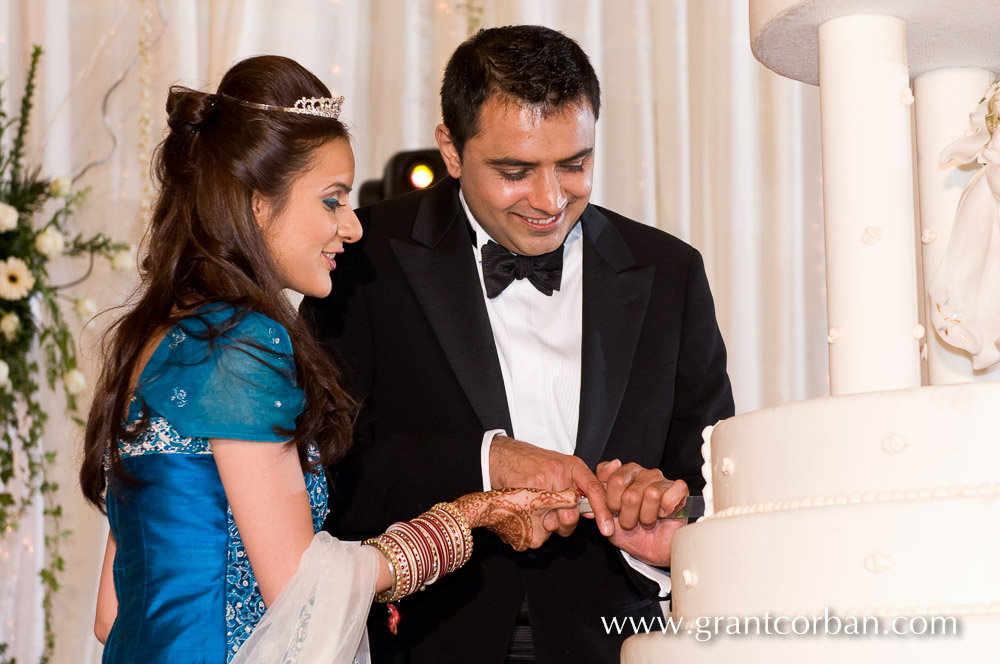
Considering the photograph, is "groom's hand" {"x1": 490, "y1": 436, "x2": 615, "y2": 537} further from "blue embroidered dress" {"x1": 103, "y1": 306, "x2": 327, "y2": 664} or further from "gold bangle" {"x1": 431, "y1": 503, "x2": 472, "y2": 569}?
"blue embroidered dress" {"x1": 103, "y1": 306, "x2": 327, "y2": 664}

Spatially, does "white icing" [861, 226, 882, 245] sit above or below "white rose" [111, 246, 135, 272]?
below

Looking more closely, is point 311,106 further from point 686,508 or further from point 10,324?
point 10,324

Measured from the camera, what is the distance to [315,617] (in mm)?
1699

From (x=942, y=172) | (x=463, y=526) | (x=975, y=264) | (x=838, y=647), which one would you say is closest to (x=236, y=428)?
(x=463, y=526)

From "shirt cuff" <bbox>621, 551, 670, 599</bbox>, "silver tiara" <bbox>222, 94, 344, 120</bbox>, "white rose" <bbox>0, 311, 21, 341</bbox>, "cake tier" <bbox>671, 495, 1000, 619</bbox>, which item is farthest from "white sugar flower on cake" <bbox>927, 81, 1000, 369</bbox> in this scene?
"white rose" <bbox>0, 311, 21, 341</bbox>

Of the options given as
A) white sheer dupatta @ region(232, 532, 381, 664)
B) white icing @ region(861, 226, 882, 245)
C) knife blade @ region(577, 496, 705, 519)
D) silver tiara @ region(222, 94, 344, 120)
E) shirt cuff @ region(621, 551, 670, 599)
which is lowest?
shirt cuff @ region(621, 551, 670, 599)

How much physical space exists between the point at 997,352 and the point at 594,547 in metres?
0.92

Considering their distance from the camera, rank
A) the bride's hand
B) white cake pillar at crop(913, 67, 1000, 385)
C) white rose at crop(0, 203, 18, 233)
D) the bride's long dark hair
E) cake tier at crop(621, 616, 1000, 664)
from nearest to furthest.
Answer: cake tier at crop(621, 616, 1000, 664) → the bride's long dark hair → white cake pillar at crop(913, 67, 1000, 385) → the bride's hand → white rose at crop(0, 203, 18, 233)

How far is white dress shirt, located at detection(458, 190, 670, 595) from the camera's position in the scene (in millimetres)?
2457

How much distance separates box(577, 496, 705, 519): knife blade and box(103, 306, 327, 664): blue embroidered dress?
668 mm

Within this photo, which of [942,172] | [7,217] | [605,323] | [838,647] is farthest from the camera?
[7,217]

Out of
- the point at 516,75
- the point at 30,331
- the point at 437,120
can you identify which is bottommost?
the point at 30,331

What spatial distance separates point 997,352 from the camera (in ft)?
5.67

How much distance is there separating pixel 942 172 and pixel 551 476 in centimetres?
87
